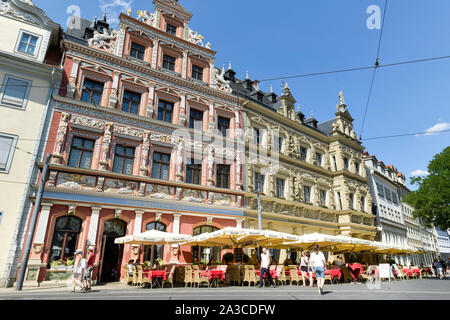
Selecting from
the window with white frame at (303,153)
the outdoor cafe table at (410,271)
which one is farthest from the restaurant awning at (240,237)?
the outdoor cafe table at (410,271)

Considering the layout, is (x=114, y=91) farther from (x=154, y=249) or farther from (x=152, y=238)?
(x=154, y=249)

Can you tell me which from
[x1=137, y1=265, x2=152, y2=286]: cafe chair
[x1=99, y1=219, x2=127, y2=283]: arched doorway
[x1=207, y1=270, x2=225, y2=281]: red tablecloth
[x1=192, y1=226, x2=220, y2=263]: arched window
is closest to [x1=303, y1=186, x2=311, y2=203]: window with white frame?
[x1=192, y1=226, x2=220, y2=263]: arched window

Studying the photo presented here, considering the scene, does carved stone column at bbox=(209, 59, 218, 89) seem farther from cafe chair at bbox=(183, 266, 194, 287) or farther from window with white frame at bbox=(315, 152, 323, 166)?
cafe chair at bbox=(183, 266, 194, 287)

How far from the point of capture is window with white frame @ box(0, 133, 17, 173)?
1368 cm

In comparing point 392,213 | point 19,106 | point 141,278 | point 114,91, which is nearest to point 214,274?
point 141,278

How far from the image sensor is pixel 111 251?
50.9 ft

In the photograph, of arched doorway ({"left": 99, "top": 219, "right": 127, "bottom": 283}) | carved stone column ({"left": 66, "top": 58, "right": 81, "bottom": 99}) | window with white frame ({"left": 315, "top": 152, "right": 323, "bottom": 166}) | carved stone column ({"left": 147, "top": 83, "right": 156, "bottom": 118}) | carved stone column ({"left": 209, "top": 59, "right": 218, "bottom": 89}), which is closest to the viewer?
arched doorway ({"left": 99, "top": 219, "right": 127, "bottom": 283})

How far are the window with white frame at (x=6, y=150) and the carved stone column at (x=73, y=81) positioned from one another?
3515 mm

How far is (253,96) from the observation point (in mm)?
25969

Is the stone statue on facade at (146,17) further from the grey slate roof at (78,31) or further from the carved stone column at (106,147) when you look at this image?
the carved stone column at (106,147)

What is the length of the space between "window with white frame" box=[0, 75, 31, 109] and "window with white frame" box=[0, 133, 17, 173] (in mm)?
1708

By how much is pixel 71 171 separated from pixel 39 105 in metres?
4.01
